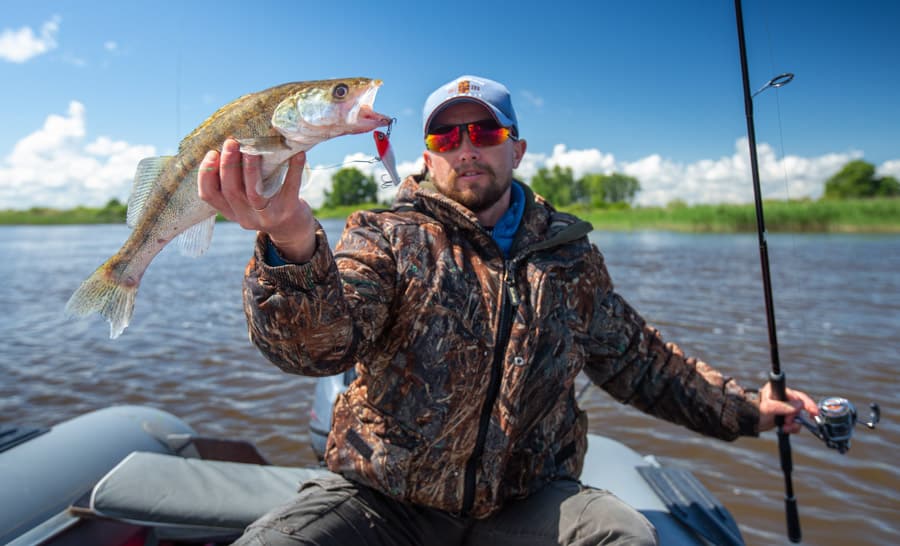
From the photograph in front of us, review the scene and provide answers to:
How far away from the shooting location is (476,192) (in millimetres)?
2709

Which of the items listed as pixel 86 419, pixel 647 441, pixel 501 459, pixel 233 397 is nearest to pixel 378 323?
pixel 501 459

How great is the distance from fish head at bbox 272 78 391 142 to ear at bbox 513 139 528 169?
1633mm

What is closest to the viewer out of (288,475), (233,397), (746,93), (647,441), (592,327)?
(592,327)

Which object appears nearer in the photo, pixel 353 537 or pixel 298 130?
pixel 298 130

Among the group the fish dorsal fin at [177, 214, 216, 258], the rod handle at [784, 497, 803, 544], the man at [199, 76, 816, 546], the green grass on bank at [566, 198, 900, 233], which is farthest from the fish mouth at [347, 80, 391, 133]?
the green grass on bank at [566, 198, 900, 233]

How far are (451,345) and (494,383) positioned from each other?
0.75 feet

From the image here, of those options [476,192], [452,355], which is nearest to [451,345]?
[452,355]

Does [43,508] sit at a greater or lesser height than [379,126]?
lesser

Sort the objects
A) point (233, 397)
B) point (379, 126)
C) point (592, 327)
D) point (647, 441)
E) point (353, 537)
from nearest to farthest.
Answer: point (379, 126)
point (353, 537)
point (592, 327)
point (647, 441)
point (233, 397)

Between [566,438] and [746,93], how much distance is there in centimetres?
228

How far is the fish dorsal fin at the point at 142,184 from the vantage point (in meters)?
1.58

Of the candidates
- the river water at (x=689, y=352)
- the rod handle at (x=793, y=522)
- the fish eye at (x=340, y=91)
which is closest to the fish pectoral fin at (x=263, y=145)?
the fish eye at (x=340, y=91)

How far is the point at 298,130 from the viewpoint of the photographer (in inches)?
56.6

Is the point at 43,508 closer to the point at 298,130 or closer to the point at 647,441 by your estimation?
the point at 298,130
